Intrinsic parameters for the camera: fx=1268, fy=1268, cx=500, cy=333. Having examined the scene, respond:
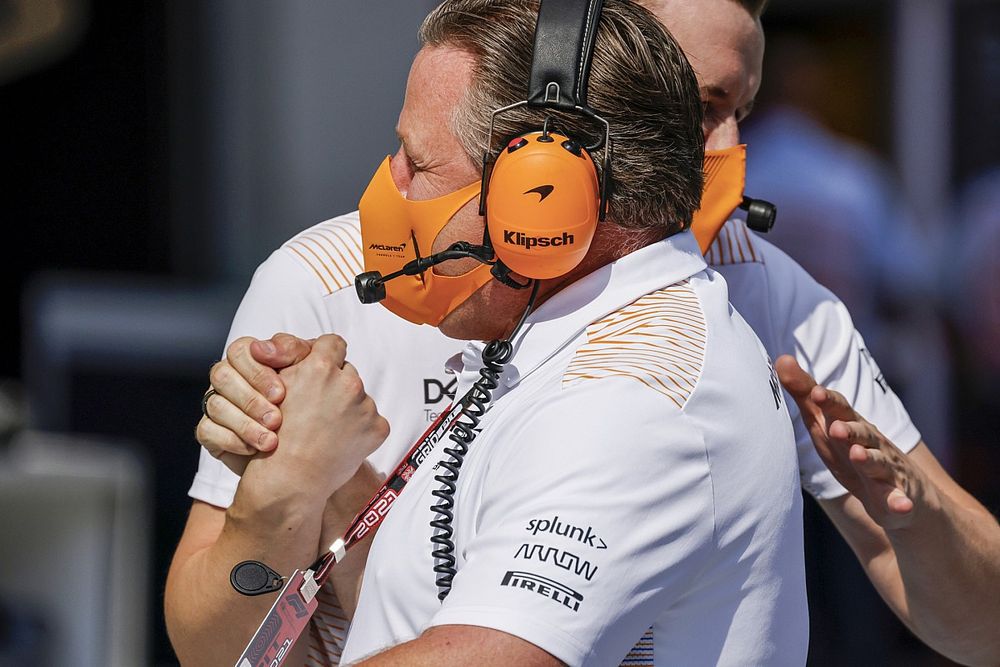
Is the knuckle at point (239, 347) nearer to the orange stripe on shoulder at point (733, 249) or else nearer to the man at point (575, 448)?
the man at point (575, 448)

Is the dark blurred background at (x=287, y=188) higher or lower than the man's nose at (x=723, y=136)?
lower

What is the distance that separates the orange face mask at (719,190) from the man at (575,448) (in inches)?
12.0

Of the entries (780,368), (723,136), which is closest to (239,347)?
(780,368)

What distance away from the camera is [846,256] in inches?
202

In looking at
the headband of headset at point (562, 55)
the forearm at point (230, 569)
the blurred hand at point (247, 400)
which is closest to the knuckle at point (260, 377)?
the blurred hand at point (247, 400)

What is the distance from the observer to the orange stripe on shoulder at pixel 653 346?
1444 mm

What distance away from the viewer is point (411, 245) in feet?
5.68

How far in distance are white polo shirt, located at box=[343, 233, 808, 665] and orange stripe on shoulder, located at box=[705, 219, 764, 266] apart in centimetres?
41

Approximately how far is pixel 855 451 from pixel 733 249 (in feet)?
2.05

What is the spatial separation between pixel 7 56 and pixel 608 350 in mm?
5158

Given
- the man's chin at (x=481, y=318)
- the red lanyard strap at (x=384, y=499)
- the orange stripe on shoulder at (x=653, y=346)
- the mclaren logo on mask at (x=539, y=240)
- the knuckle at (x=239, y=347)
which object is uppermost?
the mclaren logo on mask at (x=539, y=240)

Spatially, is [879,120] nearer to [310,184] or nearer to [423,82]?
[310,184]

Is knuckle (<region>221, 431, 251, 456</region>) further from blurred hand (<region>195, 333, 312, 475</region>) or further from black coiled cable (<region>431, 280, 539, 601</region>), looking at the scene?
black coiled cable (<region>431, 280, 539, 601</region>)

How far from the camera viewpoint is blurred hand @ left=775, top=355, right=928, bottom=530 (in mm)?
1645
